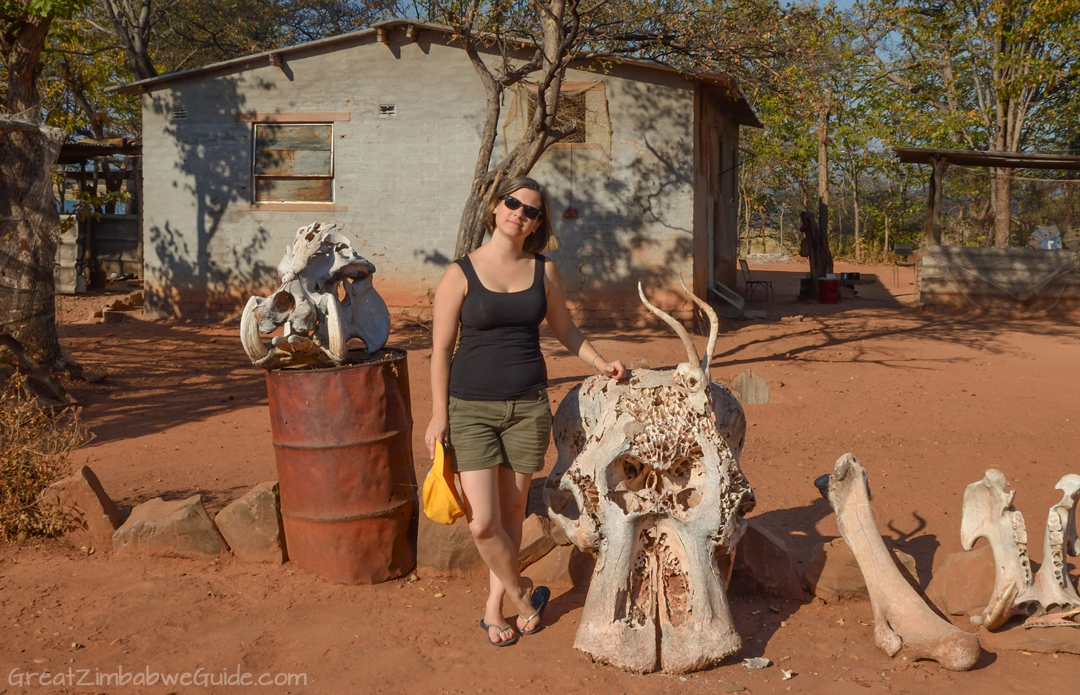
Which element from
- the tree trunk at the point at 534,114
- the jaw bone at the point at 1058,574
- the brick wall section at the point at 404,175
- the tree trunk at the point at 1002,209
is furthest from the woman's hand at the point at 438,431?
the tree trunk at the point at 1002,209

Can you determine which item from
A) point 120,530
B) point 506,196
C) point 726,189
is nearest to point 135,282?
point 726,189

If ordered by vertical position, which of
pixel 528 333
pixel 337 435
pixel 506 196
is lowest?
pixel 337 435

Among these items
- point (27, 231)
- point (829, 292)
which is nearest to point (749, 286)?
point (829, 292)

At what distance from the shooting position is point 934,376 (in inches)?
355

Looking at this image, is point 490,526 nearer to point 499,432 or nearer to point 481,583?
point 499,432

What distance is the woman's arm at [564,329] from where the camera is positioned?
11.3 ft

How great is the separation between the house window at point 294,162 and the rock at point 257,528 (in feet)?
30.7

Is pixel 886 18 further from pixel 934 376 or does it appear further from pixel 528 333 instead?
pixel 528 333

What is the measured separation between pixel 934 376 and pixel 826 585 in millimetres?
5862

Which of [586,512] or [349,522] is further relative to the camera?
[349,522]

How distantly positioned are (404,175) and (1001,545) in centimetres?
1067

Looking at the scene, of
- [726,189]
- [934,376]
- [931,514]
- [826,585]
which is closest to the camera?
[826,585]

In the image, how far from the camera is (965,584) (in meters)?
3.75

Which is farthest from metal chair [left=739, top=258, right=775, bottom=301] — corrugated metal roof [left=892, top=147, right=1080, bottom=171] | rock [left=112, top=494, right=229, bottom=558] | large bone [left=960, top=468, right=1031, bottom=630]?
rock [left=112, top=494, right=229, bottom=558]
